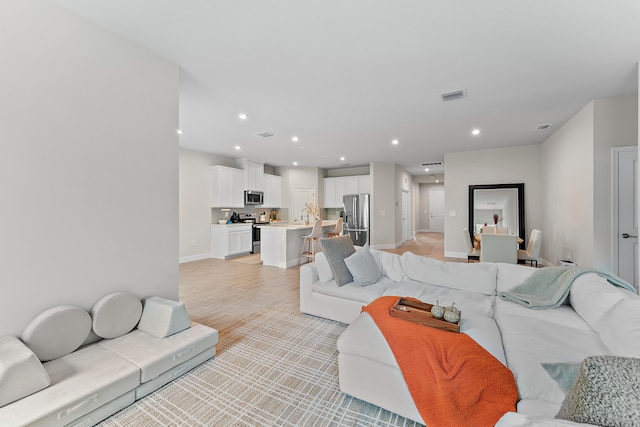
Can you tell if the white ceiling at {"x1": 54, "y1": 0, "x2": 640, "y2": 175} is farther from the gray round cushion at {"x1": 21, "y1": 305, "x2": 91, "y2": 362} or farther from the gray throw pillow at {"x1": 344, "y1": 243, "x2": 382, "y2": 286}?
the gray round cushion at {"x1": 21, "y1": 305, "x2": 91, "y2": 362}

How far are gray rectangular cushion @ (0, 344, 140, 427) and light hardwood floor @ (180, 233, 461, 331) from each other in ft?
3.58

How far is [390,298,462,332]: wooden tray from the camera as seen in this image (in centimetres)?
173

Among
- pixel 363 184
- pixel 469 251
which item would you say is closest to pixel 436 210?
pixel 363 184

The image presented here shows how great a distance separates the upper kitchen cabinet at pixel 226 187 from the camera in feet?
21.8

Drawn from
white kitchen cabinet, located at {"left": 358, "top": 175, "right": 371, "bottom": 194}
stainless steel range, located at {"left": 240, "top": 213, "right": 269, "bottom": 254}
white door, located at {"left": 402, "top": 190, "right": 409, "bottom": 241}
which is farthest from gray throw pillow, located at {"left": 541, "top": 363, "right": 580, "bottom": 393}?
white door, located at {"left": 402, "top": 190, "right": 409, "bottom": 241}

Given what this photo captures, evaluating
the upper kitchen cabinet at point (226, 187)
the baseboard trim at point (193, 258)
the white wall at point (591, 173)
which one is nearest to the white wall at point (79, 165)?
the baseboard trim at point (193, 258)

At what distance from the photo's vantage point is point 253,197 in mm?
7664

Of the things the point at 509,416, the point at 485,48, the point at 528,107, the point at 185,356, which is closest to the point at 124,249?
the point at 185,356

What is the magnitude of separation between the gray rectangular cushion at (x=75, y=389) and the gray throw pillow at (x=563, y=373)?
92.8 inches

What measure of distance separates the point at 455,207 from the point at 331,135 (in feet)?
12.7

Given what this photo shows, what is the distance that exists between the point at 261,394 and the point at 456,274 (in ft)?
6.96

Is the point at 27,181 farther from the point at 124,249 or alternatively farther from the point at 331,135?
the point at 331,135

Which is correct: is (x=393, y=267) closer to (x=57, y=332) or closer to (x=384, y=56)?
(x=384, y=56)

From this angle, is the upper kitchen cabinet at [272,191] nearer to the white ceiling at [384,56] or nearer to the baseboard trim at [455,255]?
the white ceiling at [384,56]
